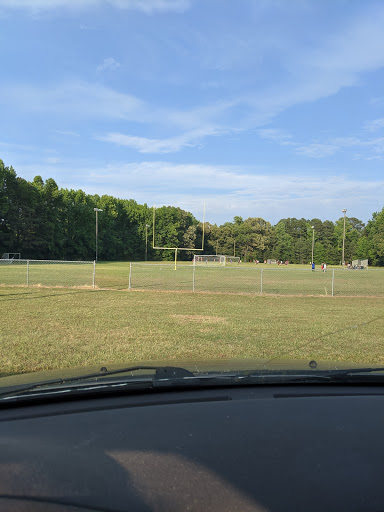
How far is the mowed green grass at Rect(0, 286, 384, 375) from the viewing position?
627cm

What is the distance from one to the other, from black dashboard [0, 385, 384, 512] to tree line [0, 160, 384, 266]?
6161 cm

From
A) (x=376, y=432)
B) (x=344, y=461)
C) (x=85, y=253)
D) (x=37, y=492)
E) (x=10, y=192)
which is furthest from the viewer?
(x=85, y=253)

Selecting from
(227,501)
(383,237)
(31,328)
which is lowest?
(31,328)

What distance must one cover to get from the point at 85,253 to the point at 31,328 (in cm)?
6676

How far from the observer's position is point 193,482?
147 centimetres

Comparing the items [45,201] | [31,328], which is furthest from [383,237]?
[31,328]

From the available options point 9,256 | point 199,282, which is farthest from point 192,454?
point 9,256

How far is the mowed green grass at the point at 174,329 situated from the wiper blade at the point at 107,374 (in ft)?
4.22

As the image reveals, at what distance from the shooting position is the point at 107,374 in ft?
8.50

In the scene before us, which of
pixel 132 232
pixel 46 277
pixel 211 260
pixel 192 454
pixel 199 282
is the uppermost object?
pixel 132 232

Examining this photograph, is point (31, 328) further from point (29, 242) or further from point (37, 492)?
point (29, 242)

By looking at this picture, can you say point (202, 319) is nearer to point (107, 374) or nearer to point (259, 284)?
point (107, 374)

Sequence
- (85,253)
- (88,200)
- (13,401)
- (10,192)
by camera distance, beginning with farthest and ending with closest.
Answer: (88,200) < (85,253) < (10,192) < (13,401)

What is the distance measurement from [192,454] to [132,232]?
277ft
